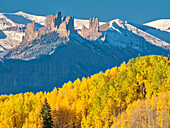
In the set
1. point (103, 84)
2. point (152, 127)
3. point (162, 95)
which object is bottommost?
point (152, 127)

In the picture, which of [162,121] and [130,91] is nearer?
[162,121]

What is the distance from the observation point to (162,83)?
124750 mm

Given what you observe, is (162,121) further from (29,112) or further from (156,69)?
(29,112)

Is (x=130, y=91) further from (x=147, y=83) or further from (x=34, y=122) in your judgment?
(x=34, y=122)

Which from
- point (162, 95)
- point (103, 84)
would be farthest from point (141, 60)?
point (162, 95)

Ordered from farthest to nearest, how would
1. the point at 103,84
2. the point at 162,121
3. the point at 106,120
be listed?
the point at 103,84, the point at 106,120, the point at 162,121

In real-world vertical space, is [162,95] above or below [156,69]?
below

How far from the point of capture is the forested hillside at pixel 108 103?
378 feet

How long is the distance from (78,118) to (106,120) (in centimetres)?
1145

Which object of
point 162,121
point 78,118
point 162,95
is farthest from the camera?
point 78,118

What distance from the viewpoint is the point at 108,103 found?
413 feet

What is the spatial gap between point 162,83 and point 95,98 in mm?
19136

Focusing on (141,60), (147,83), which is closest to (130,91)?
(147,83)

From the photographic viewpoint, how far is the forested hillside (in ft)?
378
